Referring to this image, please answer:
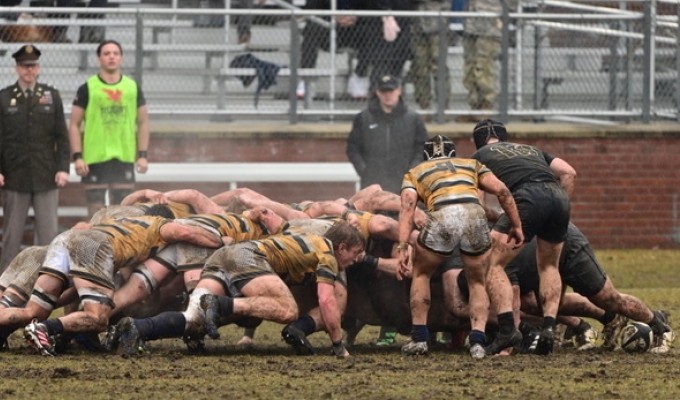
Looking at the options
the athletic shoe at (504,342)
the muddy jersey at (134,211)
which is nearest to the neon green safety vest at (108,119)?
the muddy jersey at (134,211)

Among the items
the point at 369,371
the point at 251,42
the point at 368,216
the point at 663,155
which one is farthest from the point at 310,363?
the point at 663,155

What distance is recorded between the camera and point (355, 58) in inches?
806

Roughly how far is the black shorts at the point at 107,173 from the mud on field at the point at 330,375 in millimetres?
4257

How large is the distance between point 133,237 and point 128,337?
0.97m

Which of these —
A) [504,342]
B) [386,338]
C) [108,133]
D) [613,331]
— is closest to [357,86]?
[108,133]

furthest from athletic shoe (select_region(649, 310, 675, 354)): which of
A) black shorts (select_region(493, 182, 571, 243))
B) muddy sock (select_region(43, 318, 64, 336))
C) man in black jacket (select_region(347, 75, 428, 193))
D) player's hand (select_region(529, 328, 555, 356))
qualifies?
man in black jacket (select_region(347, 75, 428, 193))

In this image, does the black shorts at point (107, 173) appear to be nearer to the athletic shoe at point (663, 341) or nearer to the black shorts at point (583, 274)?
the black shorts at point (583, 274)

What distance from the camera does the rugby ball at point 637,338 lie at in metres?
13.3

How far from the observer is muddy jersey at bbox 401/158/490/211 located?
12906mm

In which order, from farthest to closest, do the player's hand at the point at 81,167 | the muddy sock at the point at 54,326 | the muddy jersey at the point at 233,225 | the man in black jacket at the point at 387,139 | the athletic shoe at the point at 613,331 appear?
the man in black jacket at the point at 387,139 < the player's hand at the point at 81,167 < the muddy jersey at the point at 233,225 < the athletic shoe at the point at 613,331 < the muddy sock at the point at 54,326

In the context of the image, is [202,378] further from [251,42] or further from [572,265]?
[251,42]

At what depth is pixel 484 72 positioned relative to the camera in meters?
20.8

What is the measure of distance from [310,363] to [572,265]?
7.64 ft

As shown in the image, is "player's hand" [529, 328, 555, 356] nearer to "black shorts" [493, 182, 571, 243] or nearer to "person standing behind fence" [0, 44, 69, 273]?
"black shorts" [493, 182, 571, 243]
